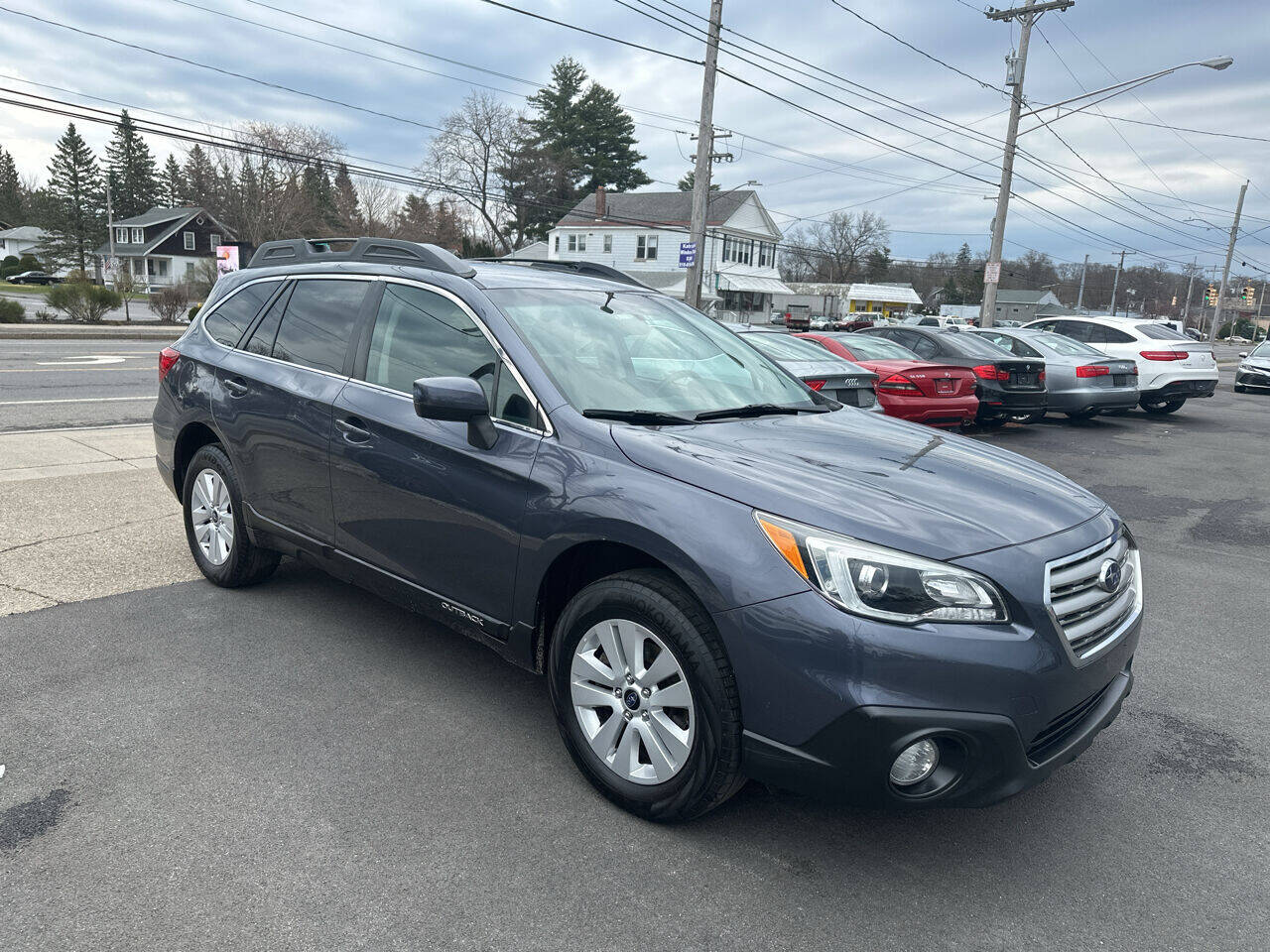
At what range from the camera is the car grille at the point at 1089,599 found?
8.36ft

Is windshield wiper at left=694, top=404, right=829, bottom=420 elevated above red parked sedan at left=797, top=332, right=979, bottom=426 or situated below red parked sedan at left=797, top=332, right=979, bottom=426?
above

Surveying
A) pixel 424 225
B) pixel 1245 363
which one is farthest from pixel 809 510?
pixel 424 225

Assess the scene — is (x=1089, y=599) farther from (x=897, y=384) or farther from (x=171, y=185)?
(x=171, y=185)

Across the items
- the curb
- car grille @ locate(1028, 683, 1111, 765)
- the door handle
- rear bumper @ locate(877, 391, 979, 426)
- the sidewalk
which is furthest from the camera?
the curb

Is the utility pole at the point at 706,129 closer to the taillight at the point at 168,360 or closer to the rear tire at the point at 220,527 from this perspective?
the taillight at the point at 168,360

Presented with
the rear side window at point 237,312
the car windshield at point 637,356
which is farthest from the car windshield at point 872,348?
the rear side window at point 237,312

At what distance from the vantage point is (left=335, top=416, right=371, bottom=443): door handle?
12.0 ft

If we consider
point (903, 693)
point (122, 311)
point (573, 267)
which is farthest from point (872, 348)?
point (122, 311)

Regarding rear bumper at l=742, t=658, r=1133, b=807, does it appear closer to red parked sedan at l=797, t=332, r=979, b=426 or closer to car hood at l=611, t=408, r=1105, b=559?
car hood at l=611, t=408, r=1105, b=559

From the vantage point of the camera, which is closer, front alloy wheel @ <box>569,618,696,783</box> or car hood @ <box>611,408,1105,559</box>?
car hood @ <box>611,408,1105,559</box>

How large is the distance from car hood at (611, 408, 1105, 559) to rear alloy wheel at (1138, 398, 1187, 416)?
1421 centimetres

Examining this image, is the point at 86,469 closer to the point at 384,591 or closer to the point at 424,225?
the point at 384,591

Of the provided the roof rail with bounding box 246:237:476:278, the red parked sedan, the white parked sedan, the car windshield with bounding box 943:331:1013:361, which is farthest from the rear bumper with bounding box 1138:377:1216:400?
the roof rail with bounding box 246:237:476:278

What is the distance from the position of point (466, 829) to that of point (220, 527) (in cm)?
266
